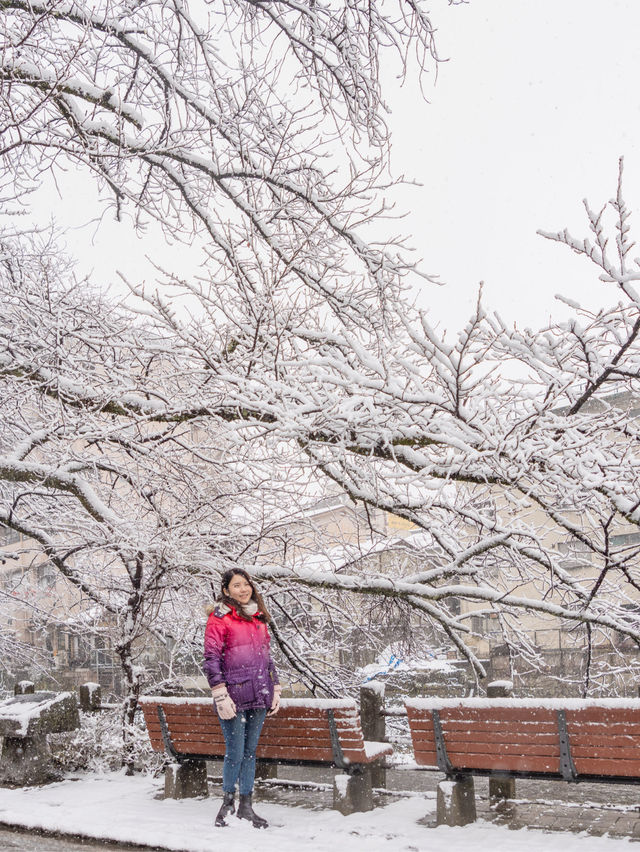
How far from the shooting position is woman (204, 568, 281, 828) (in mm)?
5605

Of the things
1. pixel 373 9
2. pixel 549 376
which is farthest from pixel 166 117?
pixel 549 376

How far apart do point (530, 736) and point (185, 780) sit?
294 centimetres

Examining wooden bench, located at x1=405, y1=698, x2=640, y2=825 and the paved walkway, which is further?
the paved walkway

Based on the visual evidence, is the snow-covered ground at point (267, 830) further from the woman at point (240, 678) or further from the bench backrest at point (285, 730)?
the bench backrest at point (285, 730)

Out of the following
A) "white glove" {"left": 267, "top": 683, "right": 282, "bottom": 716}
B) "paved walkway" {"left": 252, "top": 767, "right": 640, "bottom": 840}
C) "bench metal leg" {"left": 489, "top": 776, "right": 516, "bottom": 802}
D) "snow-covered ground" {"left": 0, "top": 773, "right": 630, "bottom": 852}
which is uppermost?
"white glove" {"left": 267, "top": 683, "right": 282, "bottom": 716}

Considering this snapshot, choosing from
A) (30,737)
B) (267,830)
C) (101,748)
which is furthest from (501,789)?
(30,737)

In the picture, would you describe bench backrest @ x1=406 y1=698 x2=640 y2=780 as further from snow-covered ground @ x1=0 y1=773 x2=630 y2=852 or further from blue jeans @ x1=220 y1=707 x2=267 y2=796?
blue jeans @ x1=220 y1=707 x2=267 y2=796

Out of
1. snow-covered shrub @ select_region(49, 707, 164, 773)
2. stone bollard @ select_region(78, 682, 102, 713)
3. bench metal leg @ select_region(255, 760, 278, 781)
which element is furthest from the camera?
stone bollard @ select_region(78, 682, 102, 713)

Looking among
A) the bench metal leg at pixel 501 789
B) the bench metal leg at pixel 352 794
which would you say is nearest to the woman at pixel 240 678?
the bench metal leg at pixel 352 794

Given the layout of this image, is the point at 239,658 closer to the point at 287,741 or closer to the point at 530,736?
the point at 287,741

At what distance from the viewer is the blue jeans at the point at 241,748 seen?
566 cm

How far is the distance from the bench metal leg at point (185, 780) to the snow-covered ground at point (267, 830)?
11 centimetres

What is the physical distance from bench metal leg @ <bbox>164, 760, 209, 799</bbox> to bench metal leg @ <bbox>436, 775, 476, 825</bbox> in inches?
84.1

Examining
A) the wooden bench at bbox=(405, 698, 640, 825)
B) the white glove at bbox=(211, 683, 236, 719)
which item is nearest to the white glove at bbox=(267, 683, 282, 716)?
the white glove at bbox=(211, 683, 236, 719)
